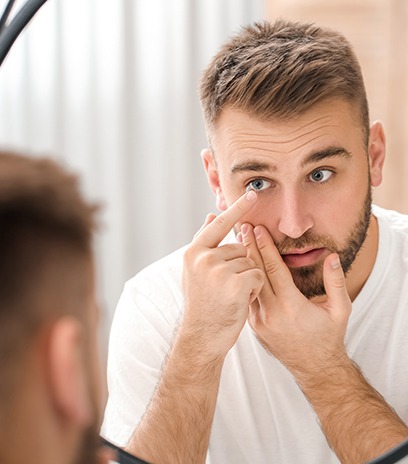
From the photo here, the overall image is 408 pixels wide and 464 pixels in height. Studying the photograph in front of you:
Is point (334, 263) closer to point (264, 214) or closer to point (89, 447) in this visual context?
point (264, 214)

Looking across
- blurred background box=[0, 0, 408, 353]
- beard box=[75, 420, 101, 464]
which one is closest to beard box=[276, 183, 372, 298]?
beard box=[75, 420, 101, 464]

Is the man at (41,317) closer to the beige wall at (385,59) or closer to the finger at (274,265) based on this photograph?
the finger at (274,265)

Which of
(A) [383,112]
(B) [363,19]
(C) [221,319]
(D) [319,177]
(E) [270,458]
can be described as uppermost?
(B) [363,19]

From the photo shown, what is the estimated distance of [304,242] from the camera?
75 centimetres

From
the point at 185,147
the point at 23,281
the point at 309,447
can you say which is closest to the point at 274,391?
the point at 309,447

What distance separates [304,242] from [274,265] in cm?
4

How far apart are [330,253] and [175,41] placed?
105 cm

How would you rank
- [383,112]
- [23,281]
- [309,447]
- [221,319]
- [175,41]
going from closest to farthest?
[23,281]
[221,319]
[309,447]
[383,112]
[175,41]

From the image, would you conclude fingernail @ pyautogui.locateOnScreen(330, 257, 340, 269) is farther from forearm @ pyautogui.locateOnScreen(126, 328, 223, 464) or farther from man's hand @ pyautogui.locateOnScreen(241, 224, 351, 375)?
forearm @ pyautogui.locateOnScreen(126, 328, 223, 464)

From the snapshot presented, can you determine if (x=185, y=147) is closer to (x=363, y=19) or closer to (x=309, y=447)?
(x=363, y=19)

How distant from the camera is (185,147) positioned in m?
1.73

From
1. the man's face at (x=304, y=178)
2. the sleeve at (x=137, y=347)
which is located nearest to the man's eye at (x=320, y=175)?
the man's face at (x=304, y=178)

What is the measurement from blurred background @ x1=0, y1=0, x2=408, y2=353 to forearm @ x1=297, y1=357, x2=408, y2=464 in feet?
3.22

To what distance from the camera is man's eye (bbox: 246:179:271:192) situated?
0.76 metres
